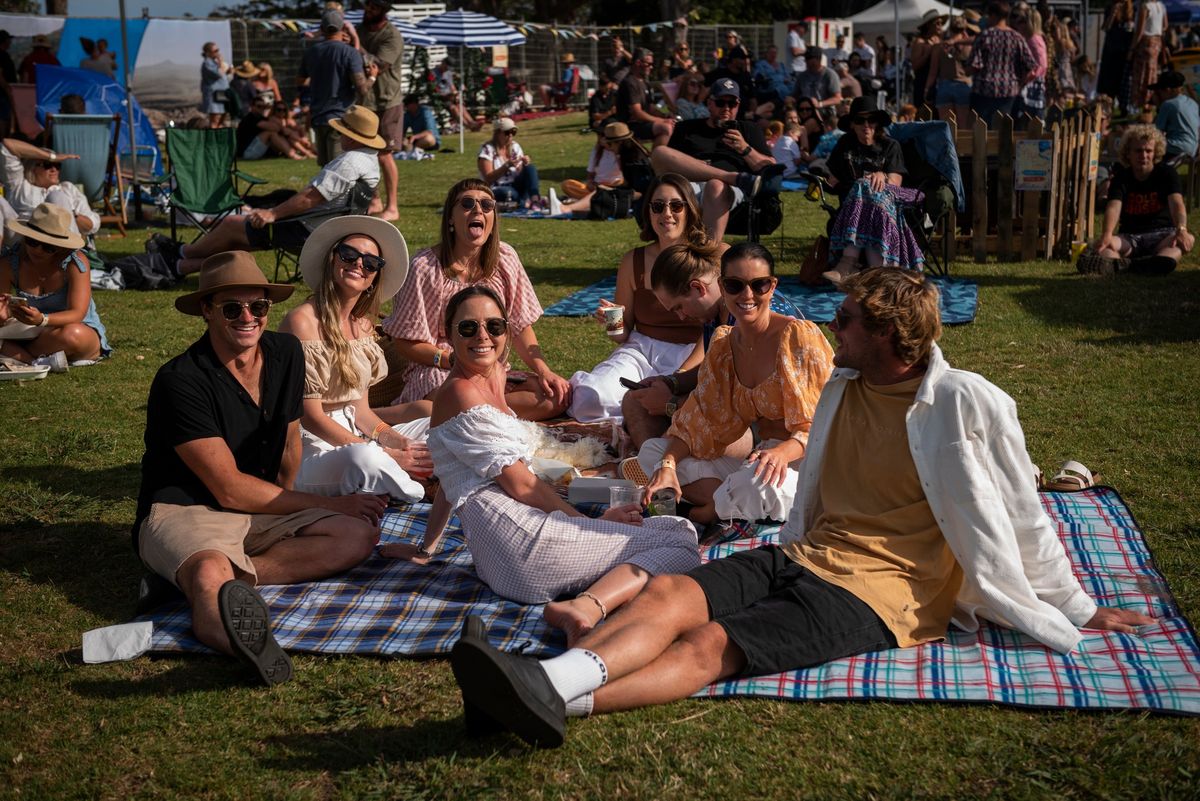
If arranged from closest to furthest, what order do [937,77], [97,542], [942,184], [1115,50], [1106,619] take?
[1106,619] < [97,542] < [942,184] < [937,77] < [1115,50]

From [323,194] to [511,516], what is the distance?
22.2 feet

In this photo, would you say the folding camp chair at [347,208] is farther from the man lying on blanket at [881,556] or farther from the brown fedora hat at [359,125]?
the man lying on blanket at [881,556]

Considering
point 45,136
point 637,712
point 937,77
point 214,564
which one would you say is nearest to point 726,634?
point 637,712

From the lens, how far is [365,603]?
4.65 metres

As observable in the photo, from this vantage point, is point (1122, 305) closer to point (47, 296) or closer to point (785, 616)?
point (785, 616)

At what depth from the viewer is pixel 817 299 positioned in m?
10.6

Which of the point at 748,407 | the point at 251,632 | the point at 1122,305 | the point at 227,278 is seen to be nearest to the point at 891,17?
the point at 1122,305

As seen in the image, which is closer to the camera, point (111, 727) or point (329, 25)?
point (111, 727)

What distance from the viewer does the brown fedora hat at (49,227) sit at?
795 centimetres

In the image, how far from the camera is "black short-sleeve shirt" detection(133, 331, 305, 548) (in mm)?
4492

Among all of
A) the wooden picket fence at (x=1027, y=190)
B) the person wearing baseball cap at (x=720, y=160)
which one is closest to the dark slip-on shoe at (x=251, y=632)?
the person wearing baseball cap at (x=720, y=160)

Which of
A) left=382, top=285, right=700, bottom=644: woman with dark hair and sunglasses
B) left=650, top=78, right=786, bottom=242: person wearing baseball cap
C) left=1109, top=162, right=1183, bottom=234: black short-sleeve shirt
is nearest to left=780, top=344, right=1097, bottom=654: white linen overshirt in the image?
left=382, top=285, right=700, bottom=644: woman with dark hair and sunglasses

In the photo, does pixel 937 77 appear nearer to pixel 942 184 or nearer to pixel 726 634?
pixel 942 184

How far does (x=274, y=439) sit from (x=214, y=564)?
63 centimetres
